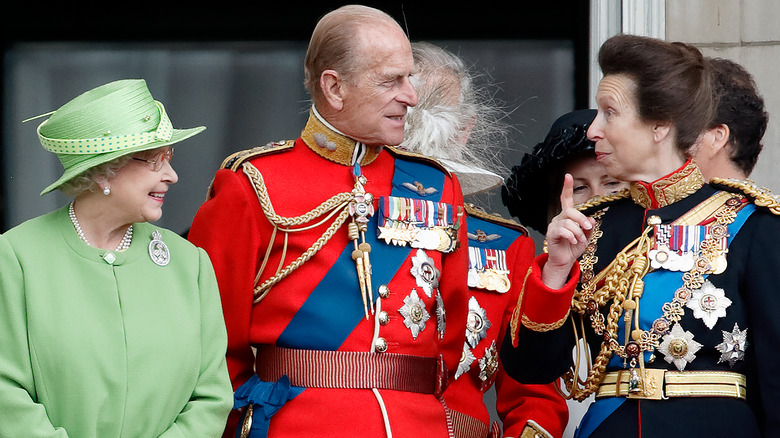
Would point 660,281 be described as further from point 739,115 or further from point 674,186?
point 739,115

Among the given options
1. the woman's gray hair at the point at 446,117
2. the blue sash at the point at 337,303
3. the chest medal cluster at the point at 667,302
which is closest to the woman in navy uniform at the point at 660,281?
the chest medal cluster at the point at 667,302

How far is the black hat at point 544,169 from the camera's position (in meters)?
4.46

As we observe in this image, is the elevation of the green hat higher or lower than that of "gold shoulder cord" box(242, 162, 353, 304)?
higher

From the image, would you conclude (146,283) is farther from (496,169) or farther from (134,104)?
(496,169)

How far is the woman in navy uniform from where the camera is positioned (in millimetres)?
3238

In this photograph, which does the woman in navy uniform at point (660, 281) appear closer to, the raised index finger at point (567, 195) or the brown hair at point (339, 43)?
the raised index finger at point (567, 195)

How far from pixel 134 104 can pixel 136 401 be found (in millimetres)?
735

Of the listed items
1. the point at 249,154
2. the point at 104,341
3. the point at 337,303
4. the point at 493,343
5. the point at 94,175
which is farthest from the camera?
the point at 493,343

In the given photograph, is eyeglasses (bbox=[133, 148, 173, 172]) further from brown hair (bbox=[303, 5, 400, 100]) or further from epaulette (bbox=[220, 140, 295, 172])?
brown hair (bbox=[303, 5, 400, 100])

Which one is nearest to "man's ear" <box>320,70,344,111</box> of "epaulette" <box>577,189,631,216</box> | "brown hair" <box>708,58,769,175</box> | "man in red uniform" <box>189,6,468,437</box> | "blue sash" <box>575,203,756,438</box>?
"man in red uniform" <box>189,6,468,437</box>

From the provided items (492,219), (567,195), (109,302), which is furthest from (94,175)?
(492,219)

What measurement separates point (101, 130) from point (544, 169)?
5.87 feet

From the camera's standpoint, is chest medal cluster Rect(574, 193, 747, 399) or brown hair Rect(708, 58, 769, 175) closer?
chest medal cluster Rect(574, 193, 747, 399)

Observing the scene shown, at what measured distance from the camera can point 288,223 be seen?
3582mm
